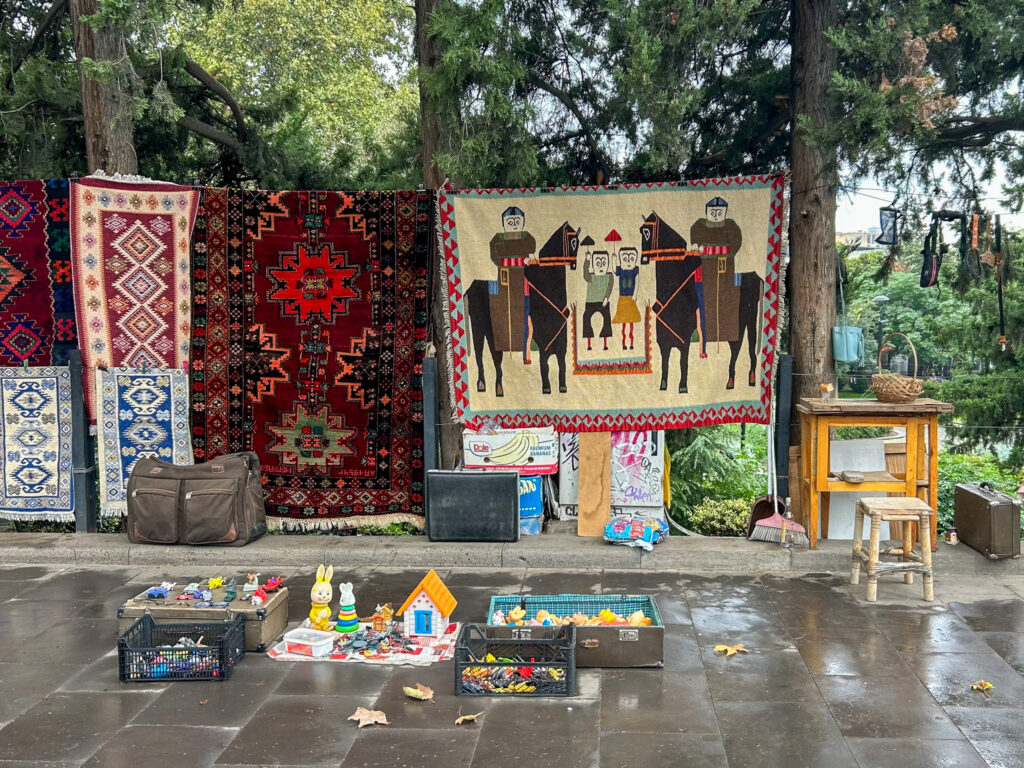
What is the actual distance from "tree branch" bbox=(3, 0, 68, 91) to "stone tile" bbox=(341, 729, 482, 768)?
771 centimetres

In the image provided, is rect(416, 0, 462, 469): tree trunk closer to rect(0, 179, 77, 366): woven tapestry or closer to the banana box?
the banana box

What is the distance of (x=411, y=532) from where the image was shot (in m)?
8.48

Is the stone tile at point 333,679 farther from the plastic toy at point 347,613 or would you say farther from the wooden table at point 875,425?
the wooden table at point 875,425

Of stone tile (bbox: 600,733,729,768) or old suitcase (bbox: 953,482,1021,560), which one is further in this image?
old suitcase (bbox: 953,482,1021,560)

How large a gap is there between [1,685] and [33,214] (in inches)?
168

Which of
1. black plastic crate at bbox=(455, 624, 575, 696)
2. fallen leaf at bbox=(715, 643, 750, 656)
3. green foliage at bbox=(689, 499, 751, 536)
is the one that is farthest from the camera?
green foliage at bbox=(689, 499, 751, 536)

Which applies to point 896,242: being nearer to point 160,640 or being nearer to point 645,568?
point 645,568

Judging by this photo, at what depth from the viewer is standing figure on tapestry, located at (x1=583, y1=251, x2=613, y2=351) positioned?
7.70 metres

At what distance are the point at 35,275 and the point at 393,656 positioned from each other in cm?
482

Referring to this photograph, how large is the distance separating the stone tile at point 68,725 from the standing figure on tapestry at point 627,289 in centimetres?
443

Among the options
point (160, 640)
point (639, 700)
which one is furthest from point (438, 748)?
point (160, 640)

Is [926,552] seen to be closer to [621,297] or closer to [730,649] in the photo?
[730,649]

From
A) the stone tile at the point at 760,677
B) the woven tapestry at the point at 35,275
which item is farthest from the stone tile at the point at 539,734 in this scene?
the woven tapestry at the point at 35,275

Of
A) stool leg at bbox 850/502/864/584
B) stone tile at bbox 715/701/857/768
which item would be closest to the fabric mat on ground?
stone tile at bbox 715/701/857/768
